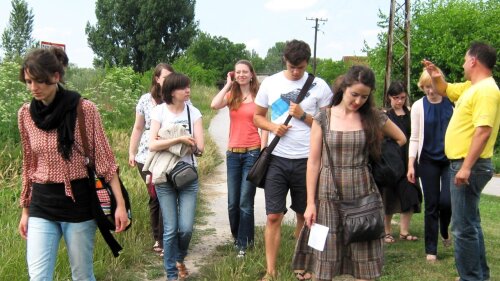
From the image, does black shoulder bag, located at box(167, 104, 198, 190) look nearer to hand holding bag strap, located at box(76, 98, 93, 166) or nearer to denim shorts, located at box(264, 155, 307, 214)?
denim shorts, located at box(264, 155, 307, 214)

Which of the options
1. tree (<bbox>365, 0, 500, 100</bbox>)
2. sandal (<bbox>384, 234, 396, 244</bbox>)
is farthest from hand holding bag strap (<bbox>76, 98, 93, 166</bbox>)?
tree (<bbox>365, 0, 500, 100</bbox>)

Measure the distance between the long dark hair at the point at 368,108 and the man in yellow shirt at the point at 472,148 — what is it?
80 cm

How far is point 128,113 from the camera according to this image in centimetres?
1388

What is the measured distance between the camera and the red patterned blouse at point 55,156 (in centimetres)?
300

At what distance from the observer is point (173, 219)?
175 inches

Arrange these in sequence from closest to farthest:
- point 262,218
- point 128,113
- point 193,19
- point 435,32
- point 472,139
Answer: point 472,139 < point 262,218 < point 128,113 < point 435,32 < point 193,19

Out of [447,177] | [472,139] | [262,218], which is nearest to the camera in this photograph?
[472,139]

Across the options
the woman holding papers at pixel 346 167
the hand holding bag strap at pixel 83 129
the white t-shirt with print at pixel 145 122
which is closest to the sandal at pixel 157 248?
the white t-shirt with print at pixel 145 122

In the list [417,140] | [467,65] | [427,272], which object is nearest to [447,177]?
[417,140]

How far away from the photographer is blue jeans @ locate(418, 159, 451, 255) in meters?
4.93

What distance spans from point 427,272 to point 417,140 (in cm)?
120

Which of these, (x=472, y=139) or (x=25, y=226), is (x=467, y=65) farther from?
(x=25, y=226)

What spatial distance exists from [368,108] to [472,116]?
94cm

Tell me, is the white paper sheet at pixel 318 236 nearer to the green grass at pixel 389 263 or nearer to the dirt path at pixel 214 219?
the green grass at pixel 389 263
